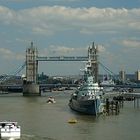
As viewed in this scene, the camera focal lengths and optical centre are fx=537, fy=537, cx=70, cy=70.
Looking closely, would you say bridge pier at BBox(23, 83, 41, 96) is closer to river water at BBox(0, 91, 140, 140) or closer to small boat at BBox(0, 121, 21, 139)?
river water at BBox(0, 91, 140, 140)

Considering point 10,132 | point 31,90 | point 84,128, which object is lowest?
point 84,128

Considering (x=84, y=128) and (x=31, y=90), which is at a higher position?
(x=31, y=90)

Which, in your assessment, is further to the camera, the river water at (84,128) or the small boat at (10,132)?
the river water at (84,128)

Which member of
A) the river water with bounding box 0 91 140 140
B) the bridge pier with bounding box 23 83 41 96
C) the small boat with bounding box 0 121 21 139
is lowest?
the river water with bounding box 0 91 140 140

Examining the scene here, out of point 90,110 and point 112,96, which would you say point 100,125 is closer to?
point 90,110

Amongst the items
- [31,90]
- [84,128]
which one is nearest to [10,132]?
[84,128]

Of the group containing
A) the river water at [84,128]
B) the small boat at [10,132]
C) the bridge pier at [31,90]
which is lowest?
the river water at [84,128]

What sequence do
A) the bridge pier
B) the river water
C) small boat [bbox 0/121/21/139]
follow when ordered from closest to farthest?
small boat [bbox 0/121/21/139], the river water, the bridge pier

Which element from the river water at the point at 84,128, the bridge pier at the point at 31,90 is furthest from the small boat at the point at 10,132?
the bridge pier at the point at 31,90

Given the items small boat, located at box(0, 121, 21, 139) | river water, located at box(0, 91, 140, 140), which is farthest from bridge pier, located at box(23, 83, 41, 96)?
small boat, located at box(0, 121, 21, 139)

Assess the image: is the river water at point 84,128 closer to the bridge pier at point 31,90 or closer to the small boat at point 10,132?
the small boat at point 10,132

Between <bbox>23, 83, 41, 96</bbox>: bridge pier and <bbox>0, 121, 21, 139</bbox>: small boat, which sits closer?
<bbox>0, 121, 21, 139</bbox>: small boat

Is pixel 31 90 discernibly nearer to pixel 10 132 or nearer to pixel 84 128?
pixel 84 128

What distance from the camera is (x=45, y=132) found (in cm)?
5662
